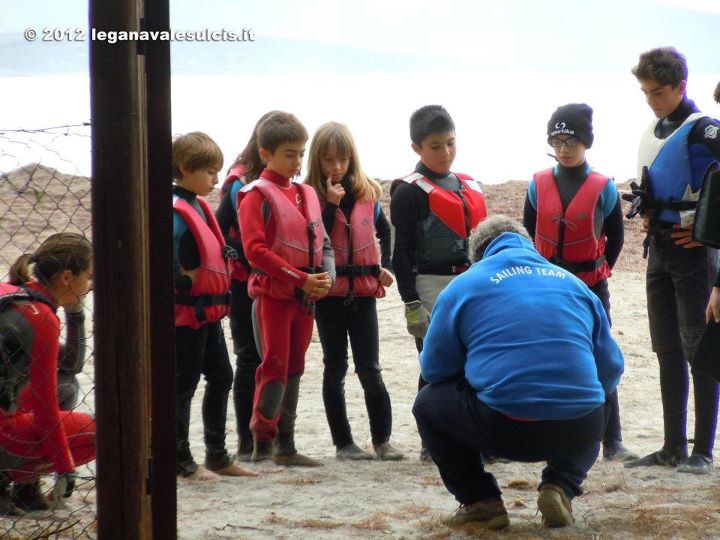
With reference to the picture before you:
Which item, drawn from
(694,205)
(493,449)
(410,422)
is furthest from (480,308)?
(410,422)

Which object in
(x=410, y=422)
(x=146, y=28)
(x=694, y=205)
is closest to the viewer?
(x=146, y=28)

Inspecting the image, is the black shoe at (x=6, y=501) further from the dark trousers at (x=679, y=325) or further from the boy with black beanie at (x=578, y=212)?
the dark trousers at (x=679, y=325)

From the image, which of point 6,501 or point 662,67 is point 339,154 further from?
point 6,501

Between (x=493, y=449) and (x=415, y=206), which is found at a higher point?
(x=415, y=206)

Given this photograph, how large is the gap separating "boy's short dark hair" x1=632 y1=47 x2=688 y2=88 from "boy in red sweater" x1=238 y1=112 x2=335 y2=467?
63.5 inches

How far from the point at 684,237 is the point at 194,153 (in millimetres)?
2229

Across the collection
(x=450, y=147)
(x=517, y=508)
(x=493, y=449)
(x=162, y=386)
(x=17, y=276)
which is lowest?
(x=517, y=508)

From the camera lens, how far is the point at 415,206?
17.5 ft

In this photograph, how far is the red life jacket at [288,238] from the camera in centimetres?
510

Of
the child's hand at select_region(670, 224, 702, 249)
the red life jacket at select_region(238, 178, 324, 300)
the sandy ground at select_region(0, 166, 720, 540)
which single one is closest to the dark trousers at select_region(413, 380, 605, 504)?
the sandy ground at select_region(0, 166, 720, 540)

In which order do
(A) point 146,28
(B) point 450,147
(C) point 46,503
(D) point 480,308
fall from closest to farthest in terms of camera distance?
(A) point 146,28
(D) point 480,308
(C) point 46,503
(B) point 450,147

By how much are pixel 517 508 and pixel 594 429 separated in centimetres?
63

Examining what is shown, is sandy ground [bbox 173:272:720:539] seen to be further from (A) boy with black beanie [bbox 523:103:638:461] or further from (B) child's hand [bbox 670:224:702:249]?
(B) child's hand [bbox 670:224:702:249]

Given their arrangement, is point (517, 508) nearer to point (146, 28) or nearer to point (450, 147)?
point (450, 147)
